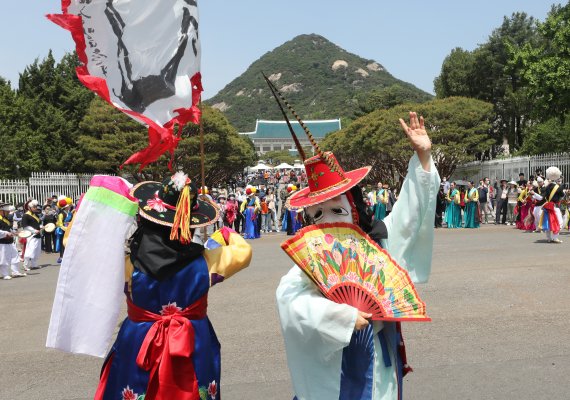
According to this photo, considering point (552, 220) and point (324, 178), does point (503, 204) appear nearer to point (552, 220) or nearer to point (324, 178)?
point (552, 220)

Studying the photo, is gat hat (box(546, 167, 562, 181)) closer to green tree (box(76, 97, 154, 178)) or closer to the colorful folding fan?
the colorful folding fan

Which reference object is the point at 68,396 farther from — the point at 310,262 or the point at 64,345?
the point at 310,262

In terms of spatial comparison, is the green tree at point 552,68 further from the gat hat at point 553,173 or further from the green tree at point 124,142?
the green tree at point 124,142

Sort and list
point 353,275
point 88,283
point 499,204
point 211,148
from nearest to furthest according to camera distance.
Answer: point 353,275
point 88,283
point 499,204
point 211,148

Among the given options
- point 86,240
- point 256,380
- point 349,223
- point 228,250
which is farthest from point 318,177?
point 256,380

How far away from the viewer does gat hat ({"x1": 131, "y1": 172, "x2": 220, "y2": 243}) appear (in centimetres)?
333

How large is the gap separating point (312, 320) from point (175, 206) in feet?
3.99

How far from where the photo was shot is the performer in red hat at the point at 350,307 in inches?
108

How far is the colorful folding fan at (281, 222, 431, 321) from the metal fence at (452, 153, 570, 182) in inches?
823

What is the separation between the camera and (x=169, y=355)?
3.31m

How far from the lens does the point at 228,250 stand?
3.60m

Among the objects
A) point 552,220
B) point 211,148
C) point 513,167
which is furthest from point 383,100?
point 552,220

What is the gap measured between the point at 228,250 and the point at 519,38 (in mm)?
40270

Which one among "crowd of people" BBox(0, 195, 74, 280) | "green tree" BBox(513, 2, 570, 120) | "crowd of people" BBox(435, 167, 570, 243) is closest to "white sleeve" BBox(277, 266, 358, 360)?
"crowd of people" BBox(0, 195, 74, 280)
